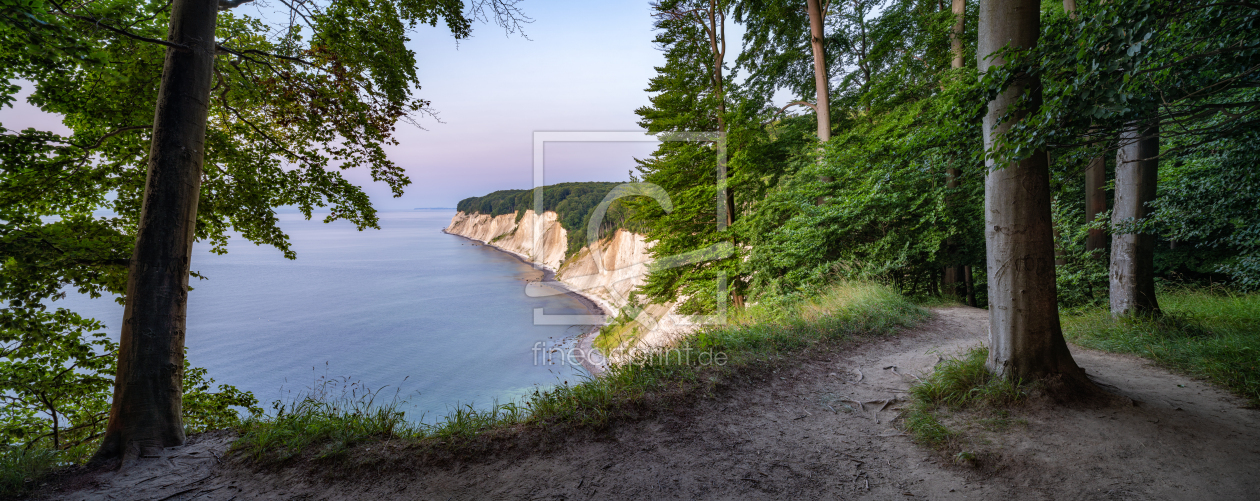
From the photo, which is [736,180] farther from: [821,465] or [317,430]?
[317,430]

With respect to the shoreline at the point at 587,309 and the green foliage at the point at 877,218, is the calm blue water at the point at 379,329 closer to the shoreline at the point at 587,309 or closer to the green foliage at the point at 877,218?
the shoreline at the point at 587,309

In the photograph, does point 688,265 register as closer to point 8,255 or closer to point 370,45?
point 370,45

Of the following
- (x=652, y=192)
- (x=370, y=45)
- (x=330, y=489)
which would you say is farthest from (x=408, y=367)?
(x=330, y=489)

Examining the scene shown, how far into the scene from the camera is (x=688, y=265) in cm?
1324

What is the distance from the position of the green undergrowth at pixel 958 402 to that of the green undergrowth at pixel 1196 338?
175 cm

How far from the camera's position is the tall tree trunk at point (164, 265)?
3.27 metres

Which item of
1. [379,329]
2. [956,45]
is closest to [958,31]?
[956,45]

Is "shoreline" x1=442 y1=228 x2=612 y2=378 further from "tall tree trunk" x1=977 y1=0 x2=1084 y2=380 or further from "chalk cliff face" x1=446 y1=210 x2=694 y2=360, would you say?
"tall tree trunk" x1=977 y1=0 x2=1084 y2=380

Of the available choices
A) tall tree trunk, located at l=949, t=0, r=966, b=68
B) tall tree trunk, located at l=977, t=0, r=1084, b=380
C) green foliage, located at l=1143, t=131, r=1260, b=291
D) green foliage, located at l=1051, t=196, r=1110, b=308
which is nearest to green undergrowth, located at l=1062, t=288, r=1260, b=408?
green foliage, located at l=1143, t=131, r=1260, b=291

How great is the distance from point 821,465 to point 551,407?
2043mm

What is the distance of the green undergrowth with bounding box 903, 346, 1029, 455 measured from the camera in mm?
3008

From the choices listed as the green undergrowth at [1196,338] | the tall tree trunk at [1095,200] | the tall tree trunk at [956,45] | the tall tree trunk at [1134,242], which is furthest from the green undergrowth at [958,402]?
the tall tree trunk at [1095,200]

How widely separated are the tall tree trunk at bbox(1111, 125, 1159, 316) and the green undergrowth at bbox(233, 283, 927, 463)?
436cm

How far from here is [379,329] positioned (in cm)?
3394
